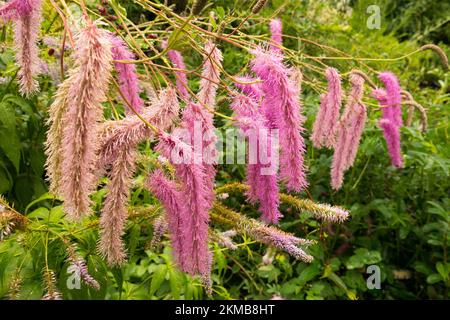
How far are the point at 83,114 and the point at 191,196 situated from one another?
22 cm

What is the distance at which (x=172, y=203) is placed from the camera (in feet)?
2.89

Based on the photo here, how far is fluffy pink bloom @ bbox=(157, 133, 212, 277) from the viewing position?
0.79 metres

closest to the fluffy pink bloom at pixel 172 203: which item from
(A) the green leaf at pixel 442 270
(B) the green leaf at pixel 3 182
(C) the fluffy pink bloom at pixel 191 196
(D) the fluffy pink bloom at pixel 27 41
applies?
(C) the fluffy pink bloom at pixel 191 196

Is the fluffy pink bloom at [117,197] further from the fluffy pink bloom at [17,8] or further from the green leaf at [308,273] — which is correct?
the green leaf at [308,273]

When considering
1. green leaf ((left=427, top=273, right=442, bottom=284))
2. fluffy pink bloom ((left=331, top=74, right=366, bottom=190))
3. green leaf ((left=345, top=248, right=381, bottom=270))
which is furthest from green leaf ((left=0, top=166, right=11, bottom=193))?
green leaf ((left=427, top=273, right=442, bottom=284))

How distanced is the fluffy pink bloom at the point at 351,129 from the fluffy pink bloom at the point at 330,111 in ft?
0.13

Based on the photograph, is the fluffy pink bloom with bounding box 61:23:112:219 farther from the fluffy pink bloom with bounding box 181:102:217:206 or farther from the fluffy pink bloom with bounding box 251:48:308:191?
the fluffy pink bloom with bounding box 251:48:308:191

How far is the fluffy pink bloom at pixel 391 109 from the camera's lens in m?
1.64

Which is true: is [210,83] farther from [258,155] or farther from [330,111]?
[330,111]

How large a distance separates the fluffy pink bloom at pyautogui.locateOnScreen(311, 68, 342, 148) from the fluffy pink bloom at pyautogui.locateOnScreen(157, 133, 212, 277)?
52 cm

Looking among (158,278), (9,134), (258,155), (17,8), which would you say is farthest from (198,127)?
(158,278)

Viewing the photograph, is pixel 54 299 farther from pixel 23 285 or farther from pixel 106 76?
pixel 106 76

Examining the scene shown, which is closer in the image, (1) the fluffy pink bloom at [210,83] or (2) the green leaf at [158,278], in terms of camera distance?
(1) the fluffy pink bloom at [210,83]
